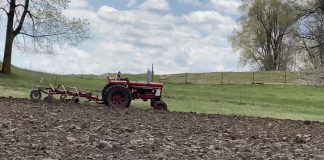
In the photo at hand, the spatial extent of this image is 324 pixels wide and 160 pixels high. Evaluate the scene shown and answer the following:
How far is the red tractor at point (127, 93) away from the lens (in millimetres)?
19219

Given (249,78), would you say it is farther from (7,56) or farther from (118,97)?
(118,97)

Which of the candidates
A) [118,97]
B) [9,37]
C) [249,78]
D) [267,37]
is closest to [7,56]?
[9,37]

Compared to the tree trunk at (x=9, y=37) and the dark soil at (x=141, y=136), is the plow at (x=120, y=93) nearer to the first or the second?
the dark soil at (x=141, y=136)

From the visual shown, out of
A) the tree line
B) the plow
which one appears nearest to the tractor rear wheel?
the plow

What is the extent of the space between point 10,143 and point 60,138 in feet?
3.52

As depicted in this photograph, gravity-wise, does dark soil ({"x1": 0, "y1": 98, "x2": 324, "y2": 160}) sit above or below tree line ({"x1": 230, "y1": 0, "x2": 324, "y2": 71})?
Result: below

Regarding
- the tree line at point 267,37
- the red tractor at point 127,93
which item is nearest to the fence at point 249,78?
the tree line at point 267,37

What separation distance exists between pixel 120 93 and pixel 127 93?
0.25 m

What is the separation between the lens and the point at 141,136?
39.3 ft

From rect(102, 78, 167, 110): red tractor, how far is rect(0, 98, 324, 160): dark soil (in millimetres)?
2468

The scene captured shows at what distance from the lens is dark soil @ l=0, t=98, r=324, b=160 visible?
33.4 ft

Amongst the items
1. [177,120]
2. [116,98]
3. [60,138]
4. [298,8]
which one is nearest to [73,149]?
[60,138]

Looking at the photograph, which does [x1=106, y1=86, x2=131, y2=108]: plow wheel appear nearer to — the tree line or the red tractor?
the red tractor

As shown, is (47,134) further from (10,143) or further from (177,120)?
(177,120)
